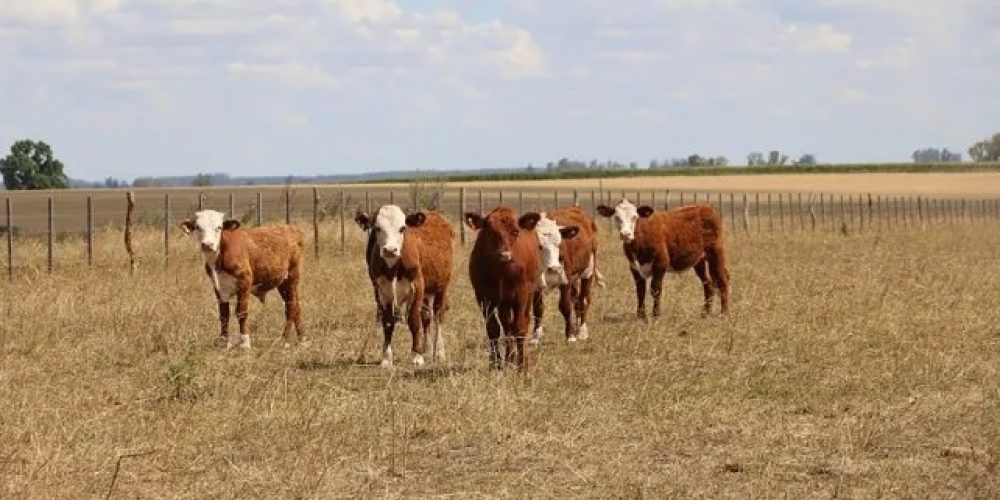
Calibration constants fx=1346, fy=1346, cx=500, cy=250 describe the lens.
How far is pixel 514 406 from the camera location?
9469 millimetres

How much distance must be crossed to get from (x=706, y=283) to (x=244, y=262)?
5.99m

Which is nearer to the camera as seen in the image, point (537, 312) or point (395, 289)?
point (395, 289)

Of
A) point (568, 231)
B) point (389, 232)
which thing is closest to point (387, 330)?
point (389, 232)

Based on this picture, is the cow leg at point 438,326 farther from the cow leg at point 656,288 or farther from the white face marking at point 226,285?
the cow leg at point 656,288

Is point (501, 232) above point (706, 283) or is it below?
above

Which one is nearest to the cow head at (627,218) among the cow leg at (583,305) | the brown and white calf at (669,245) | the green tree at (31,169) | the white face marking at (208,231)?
the brown and white calf at (669,245)

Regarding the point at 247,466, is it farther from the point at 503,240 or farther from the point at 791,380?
the point at 791,380

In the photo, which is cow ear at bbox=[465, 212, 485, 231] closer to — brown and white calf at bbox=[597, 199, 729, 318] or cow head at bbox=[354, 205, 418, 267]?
cow head at bbox=[354, 205, 418, 267]

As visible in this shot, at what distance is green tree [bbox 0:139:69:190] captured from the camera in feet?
250

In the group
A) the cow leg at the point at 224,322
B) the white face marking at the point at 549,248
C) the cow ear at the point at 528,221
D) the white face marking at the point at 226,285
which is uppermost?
the cow ear at the point at 528,221

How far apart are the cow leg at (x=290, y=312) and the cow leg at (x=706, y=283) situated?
496 cm

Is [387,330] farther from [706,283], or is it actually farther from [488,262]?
[706,283]

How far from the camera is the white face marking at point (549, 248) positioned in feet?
42.5

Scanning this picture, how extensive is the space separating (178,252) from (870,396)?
53.4 ft
